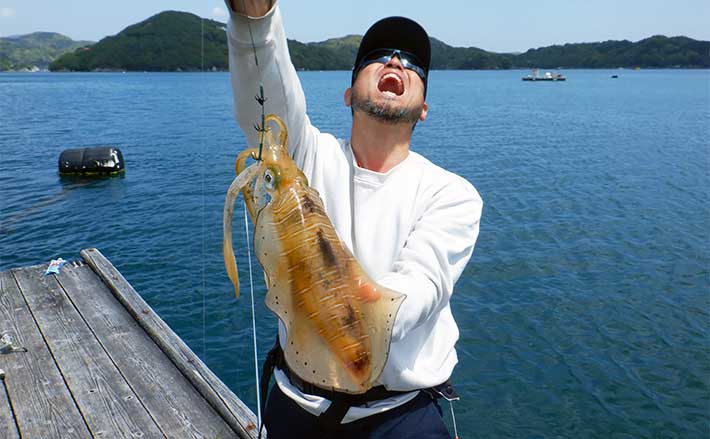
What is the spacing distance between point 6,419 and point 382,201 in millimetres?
5691

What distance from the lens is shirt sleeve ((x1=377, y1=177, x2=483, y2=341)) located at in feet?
7.92

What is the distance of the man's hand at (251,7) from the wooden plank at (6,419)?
566cm

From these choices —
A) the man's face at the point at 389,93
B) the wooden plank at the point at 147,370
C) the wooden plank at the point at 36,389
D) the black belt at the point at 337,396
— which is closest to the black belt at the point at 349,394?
the black belt at the point at 337,396

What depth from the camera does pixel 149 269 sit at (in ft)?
59.1

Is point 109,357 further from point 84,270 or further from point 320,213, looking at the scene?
point 320,213

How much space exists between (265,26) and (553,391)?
1170 centimetres

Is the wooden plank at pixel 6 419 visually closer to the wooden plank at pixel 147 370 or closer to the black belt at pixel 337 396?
the wooden plank at pixel 147 370

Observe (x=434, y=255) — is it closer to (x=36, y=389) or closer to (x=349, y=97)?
(x=349, y=97)

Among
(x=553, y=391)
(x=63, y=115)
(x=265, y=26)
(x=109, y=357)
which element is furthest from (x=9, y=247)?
(x=63, y=115)

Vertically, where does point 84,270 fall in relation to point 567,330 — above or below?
above

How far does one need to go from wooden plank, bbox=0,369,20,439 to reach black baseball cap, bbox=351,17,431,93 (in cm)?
555

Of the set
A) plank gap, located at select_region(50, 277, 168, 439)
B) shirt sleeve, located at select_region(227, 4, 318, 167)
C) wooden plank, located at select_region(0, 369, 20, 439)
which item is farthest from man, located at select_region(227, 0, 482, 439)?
wooden plank, located at select_region(0, 369, 20, 439)

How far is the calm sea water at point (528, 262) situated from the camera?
38.9 feet

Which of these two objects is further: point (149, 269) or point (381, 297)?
point (149, 269)
